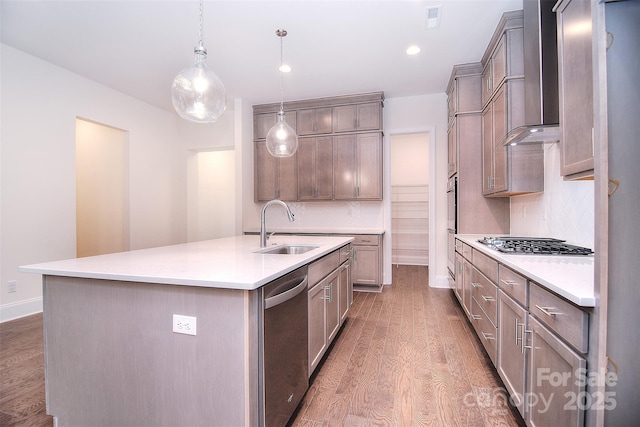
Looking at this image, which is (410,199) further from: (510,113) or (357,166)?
(510,113)

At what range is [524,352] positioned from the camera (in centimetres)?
147

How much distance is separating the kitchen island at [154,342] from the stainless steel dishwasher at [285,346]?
6 centimetres

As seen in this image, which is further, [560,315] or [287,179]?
[287,179]

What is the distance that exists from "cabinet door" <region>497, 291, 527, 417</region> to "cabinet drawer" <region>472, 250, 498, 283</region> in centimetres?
16

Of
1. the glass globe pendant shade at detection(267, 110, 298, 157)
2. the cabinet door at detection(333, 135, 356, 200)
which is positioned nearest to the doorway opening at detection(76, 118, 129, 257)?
the glass globe pendant shade at detection(267, 110, 298, 157)

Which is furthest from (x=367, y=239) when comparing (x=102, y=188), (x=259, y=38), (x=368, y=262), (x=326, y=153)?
(x=102, y=188)

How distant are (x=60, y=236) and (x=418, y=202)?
19.9 ft

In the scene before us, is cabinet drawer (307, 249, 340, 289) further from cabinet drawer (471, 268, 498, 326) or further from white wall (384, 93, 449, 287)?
white wall (384, 93, 449, 287)

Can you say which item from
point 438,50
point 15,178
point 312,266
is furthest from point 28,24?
point 438,50

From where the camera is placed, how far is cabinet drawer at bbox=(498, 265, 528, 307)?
149 centimetres

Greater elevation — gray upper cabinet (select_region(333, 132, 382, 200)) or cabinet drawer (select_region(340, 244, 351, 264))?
gray upper cabinet (select_region(333, 132, 382, 200))

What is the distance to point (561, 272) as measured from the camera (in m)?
1.36

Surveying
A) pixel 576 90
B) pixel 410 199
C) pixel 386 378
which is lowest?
pixel 386 378

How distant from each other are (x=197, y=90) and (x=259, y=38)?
5.23 ft
